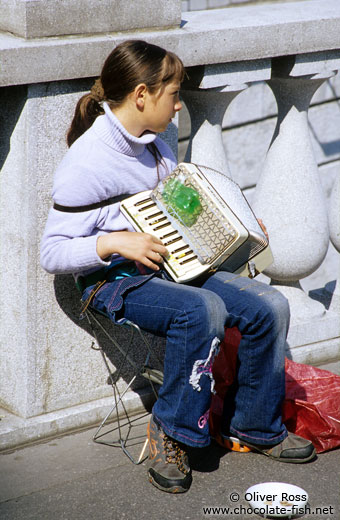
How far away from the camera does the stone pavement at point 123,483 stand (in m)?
2.89

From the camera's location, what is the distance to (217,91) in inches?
139

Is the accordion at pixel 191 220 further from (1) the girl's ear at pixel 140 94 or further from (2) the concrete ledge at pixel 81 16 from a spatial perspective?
(2) the concrete ledge at pixel 81 16

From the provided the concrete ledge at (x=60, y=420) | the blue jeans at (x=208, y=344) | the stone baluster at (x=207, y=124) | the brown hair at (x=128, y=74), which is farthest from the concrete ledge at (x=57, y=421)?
the brown hair at (x=128, y=74)

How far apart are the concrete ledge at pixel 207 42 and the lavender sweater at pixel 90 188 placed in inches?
9.1

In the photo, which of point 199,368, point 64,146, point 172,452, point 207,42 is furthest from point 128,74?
point 172,452

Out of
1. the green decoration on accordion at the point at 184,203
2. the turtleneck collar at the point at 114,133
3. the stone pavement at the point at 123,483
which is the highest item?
the turtleneck collar at the point at 114,133

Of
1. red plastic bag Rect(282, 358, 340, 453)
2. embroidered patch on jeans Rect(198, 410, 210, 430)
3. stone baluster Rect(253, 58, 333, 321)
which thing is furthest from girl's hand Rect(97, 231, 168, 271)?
stone baluster Rect(253, 58, 333, 321)

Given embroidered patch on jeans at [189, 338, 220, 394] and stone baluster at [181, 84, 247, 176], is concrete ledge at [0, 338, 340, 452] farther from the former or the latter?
stone baluster at [181, 84, 247, 176]

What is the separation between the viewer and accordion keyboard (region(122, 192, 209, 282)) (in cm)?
303

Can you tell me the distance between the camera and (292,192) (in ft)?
13.0

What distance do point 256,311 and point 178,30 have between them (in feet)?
3.93

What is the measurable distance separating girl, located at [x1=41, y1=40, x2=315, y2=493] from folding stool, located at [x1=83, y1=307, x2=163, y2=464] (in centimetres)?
18

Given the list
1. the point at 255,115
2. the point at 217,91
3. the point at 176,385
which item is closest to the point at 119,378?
the point at 176,385

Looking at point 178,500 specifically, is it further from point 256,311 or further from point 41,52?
point 41,52
